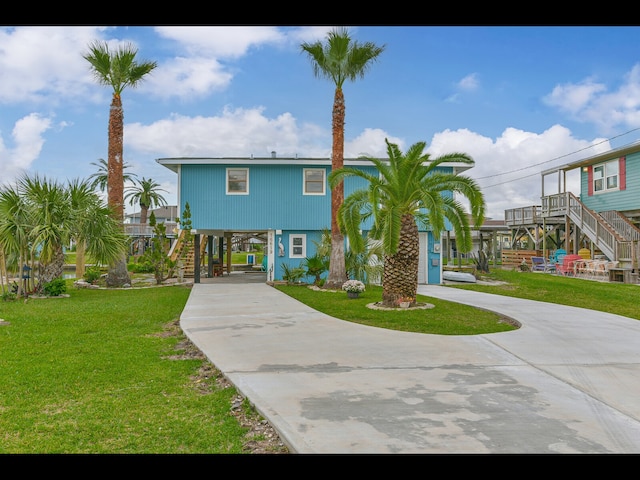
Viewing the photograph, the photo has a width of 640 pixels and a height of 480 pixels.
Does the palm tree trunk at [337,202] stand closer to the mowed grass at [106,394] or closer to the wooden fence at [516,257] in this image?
the mowed grass at [106,394]

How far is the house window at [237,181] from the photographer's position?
19.0 metres

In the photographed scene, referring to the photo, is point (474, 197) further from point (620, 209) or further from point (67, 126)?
point (620, 209)

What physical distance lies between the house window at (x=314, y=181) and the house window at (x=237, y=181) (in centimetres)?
232

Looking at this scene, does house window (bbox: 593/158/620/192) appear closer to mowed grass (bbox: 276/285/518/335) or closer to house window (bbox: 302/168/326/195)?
house window (bbox: 302/168/326/195)

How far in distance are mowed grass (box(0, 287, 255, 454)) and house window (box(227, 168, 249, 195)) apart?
34.4ft

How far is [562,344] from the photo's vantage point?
279 inches

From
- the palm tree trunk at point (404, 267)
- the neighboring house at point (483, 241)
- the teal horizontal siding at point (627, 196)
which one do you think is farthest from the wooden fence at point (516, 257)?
the palm tree trunk at point (404, 267)

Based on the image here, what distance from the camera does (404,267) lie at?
36.2ft

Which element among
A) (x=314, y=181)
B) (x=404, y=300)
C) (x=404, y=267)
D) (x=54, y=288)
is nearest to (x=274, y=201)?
(x=314, y=181)

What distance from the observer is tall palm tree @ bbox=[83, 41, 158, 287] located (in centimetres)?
1770

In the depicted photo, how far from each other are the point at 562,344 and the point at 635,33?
21.6 ft

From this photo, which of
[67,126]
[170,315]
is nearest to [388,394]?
[170,315]

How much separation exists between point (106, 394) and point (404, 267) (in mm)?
7492

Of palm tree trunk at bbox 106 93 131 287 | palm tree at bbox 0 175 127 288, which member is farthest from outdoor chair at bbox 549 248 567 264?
palm tree at bbox 0 175 127 288
